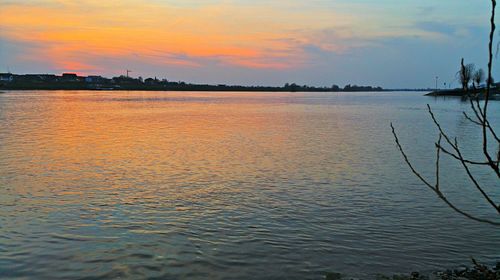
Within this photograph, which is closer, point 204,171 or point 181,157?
point 204,171

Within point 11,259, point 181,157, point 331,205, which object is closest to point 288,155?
point 181,157

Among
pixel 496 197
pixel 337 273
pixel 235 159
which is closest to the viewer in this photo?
pixel 337 273

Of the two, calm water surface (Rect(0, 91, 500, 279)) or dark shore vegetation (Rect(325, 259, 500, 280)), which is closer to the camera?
dark shore vegetation (Rect(325, 259, 500, 280))

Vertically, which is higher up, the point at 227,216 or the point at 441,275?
the point at 227,216

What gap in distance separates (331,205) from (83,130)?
85.0 ft

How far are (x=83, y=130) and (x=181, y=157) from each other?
1619 centimetres

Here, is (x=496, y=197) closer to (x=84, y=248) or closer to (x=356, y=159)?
(x=356, y=159)

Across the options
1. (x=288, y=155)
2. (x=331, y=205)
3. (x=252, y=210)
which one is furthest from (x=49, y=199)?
(x=288, y=155)

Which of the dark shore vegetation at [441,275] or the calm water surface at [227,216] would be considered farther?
the calm water surface at [227,216]

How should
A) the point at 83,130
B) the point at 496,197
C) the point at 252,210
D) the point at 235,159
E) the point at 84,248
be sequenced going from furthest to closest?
the point at 83,130 < the point at 235,159 < the point at 496,197 < the point at 252,210 < the point at 84,248

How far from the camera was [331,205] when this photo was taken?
12414mm

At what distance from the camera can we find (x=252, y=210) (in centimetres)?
1176

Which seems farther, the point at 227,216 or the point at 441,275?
the point at 227,216

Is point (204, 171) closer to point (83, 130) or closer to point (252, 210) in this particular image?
point (252, 210)
